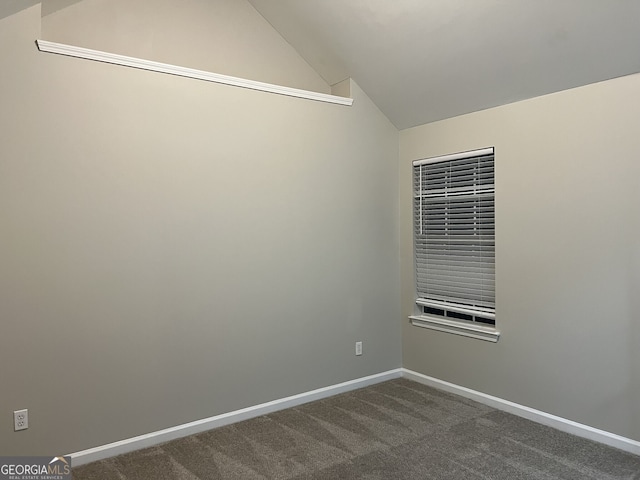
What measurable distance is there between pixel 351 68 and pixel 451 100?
2.92 ft

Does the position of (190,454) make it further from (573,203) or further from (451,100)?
(451,100)

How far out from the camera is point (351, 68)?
403 centimetres

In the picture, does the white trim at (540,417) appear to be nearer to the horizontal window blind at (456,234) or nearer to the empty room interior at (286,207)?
the empty room interior at (286,207)

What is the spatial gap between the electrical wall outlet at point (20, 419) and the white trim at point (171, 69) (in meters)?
2.11

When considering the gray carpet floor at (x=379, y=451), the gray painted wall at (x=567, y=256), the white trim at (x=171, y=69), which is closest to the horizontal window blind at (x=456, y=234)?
the gray painted wall at (x=567, y=256)

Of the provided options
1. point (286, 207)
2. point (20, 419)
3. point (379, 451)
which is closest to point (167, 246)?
point (286, 207)

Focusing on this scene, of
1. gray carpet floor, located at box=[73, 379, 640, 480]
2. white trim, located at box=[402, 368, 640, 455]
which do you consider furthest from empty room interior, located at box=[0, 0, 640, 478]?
gray carpet floor, located at box=[73, 379, 640, 480]

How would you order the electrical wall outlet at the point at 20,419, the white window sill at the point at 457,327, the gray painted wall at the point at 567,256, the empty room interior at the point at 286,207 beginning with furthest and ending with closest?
1. the white window sill at the point at 457,327
2. the gray painted wall at the point at 567,256
3. the empty room interior at the point at 286,207
4. the electrical wall outlet at the point at 20,419

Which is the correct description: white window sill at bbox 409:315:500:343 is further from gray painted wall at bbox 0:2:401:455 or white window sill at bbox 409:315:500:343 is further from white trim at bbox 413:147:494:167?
white trim at bbox 413:147:494:167

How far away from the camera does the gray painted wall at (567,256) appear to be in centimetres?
292

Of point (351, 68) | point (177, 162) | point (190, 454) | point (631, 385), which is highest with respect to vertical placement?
point (351, 68)

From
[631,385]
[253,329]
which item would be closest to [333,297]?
[253,329]

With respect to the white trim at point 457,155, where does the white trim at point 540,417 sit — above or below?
below

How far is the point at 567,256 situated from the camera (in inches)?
126
